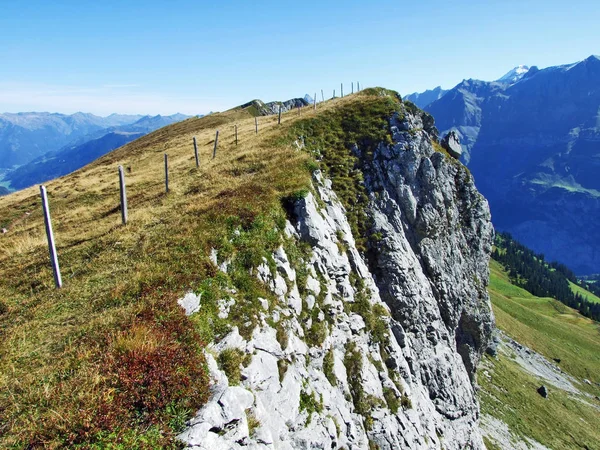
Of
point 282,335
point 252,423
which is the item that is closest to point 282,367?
point 282,335

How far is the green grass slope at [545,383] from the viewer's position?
4738 centimetres

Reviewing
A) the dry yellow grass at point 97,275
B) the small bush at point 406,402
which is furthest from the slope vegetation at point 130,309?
the small bush at point 406,402

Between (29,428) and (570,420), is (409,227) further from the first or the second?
(570,420)

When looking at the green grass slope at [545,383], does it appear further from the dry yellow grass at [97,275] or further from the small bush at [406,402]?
the dry yellow grass at [97,275]

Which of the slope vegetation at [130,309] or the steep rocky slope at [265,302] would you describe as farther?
the steep rocky slope at [265,302]

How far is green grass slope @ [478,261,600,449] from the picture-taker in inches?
1865

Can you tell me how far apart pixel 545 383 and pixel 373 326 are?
69.2 metres

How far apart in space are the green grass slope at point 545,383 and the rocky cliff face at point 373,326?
15167 mm

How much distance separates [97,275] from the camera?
1603cm

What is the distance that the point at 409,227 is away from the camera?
3419 centimetres

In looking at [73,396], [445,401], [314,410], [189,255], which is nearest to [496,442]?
[445,401]

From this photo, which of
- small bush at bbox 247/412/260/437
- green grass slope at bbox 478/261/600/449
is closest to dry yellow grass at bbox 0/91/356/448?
small bush at bbox 247/412/260/437

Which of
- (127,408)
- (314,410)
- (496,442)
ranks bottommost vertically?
(496,442)

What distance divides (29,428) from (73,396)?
1014mm
